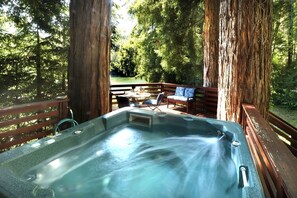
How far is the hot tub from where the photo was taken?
5.57 feet

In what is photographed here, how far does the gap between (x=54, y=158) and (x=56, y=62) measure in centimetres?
402

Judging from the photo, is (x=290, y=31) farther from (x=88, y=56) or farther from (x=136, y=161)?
(x=136, y=161)

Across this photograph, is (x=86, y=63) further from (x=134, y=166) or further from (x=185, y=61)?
(x=185, y=61)

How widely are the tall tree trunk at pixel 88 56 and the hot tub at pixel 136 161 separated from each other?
1.91 ft

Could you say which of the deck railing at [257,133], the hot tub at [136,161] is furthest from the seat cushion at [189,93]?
the hot tub at [136,161]

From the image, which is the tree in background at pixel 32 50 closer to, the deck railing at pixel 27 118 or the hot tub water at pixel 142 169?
the deck railing at pixel 27 118

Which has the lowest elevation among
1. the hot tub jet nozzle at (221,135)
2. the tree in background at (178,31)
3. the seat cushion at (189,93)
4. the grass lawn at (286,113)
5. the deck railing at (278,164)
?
the grass lawn at (286,113)

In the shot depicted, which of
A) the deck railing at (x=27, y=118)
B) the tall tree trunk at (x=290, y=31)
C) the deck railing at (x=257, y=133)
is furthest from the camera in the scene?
the tall tree trunk at (x=290, y=31)

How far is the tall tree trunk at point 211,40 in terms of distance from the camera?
571 cm

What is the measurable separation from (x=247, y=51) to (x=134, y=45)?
8.27 metres

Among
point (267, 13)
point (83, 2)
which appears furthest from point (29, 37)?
point (267, 13)

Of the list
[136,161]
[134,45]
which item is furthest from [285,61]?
[136,161]

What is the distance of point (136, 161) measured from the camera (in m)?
2.50

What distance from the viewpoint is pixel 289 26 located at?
9.30 m
